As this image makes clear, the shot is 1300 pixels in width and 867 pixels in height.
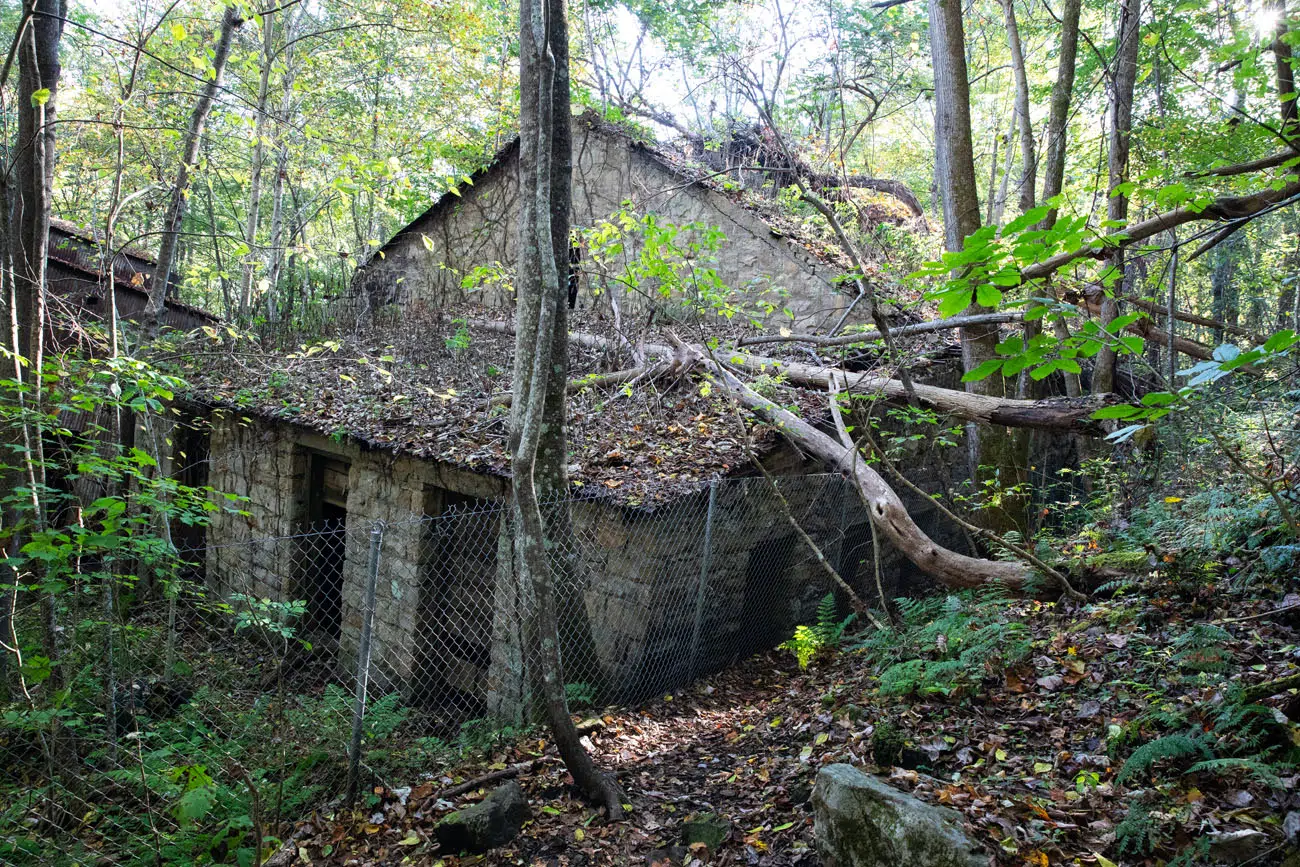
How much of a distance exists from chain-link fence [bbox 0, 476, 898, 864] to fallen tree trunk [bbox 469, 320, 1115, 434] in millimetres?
1057

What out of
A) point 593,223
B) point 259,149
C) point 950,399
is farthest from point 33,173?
point 259,149

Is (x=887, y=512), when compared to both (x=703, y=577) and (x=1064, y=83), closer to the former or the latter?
(x=703, y=577)

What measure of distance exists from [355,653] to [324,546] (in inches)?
60.4

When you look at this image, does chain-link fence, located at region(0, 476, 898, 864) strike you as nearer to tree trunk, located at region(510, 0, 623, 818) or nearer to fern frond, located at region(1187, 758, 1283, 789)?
tree trunk, located at region(510, 0, 623, 818)

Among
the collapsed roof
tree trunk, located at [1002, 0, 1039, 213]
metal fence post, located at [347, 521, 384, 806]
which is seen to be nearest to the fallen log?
the collapsed roof

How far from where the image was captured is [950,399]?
21.2 ft

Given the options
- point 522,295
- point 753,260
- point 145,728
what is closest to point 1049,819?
point 522,295

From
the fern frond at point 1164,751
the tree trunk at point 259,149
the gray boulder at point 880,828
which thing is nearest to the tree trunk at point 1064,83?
the fern frond at point 1164,751

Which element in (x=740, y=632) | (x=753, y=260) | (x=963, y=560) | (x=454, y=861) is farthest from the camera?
(x=753, y=260)

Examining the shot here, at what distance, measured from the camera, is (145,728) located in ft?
19.1

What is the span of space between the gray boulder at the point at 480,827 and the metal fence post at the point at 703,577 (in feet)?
7.98

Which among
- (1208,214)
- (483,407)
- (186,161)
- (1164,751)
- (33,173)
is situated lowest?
(1164,751)

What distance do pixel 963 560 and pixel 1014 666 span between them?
1.48 m

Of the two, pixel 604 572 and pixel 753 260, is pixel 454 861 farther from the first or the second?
pixel 753 260
